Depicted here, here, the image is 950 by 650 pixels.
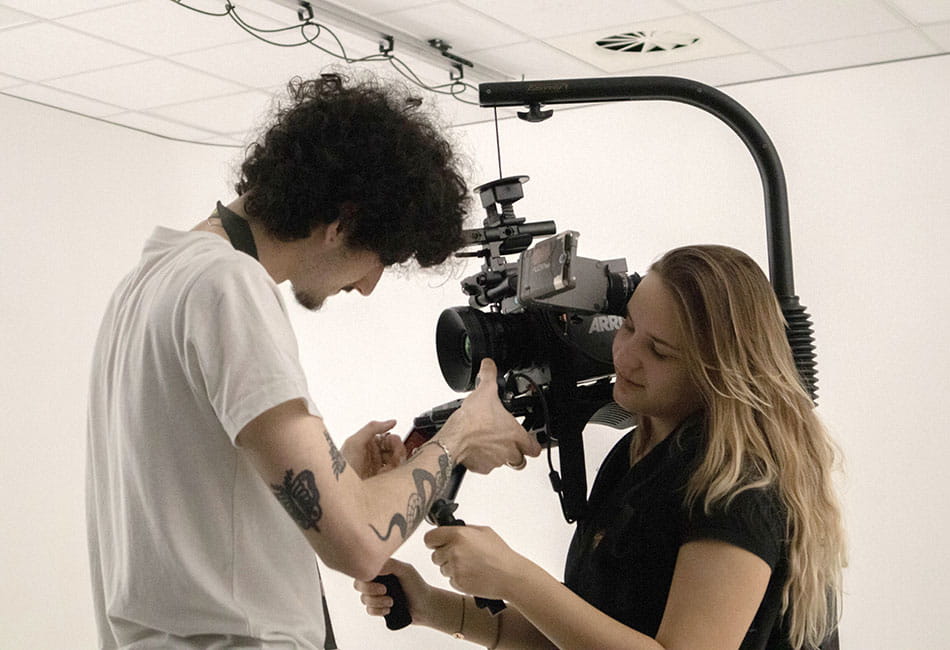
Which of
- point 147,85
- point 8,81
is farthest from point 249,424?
point 8,81

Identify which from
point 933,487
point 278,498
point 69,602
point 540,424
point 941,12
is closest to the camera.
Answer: point 278,498

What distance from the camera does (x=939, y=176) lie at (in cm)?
391

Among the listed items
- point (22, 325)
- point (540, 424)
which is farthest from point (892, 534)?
point (22, 325)

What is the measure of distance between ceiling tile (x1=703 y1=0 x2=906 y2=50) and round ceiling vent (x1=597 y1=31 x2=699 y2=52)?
0.17 metres

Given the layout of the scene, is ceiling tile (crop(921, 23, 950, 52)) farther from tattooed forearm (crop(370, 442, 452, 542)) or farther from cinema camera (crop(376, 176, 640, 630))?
tattooed forearm (crop(370, 442, 452, 542))

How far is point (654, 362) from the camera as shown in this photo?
4.50 ft

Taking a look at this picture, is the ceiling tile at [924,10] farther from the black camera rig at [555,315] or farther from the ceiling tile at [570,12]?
the black camera rig at [555,315]

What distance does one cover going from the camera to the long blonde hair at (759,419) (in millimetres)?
1245

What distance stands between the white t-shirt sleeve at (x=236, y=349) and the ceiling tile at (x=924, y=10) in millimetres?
2924

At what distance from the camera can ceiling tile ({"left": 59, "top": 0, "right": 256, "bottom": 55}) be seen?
334cm

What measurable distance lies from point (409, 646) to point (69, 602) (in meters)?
1.50

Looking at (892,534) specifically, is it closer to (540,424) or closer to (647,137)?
(647,137)

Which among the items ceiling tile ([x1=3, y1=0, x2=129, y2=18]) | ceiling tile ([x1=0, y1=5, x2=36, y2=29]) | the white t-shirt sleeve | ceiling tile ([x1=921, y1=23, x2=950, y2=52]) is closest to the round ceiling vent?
ceiling tile ([x1=921, y1=23, x2=950, y2=52])

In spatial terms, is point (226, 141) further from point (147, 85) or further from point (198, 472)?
point (198, 472)
